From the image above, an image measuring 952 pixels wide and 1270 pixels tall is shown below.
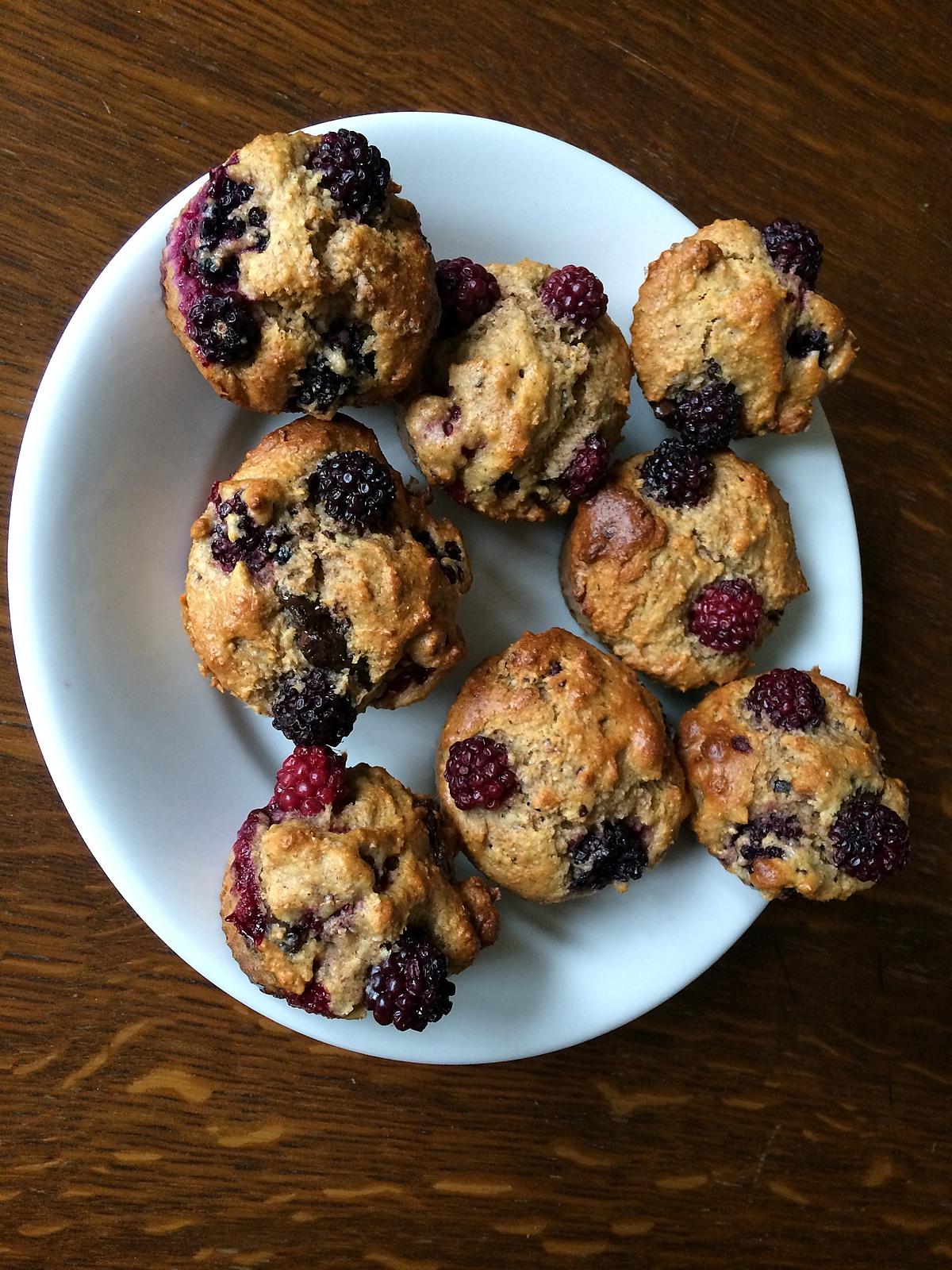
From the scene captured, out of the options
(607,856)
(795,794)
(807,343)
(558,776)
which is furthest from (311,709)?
(807,343)

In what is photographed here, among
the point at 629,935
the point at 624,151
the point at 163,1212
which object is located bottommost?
the point at 163,1212

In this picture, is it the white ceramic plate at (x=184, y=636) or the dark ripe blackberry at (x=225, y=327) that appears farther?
the white ceramic plate at (x=184, y=636)

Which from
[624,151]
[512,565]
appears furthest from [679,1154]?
[624,151]

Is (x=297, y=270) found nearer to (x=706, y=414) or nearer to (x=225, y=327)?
(x=225, y=327)

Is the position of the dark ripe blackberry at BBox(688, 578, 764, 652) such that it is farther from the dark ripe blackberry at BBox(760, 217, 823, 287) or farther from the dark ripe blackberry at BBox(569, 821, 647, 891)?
the dark ripe blackberry at BBox(760, 217, 823, 287)

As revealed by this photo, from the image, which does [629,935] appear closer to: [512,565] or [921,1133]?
[512,565]

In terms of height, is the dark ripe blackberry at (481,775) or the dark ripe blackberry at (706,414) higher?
the dark ripe blackberry at (706,414)

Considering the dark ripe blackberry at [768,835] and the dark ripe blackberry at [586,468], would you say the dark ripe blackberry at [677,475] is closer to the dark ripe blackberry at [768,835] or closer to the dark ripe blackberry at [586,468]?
the dark ripe blackberry at [586,468]

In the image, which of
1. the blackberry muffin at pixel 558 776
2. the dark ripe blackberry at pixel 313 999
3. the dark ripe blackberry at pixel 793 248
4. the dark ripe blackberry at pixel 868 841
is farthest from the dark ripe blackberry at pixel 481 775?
the dark ripe blackberry at pixel 793 248
